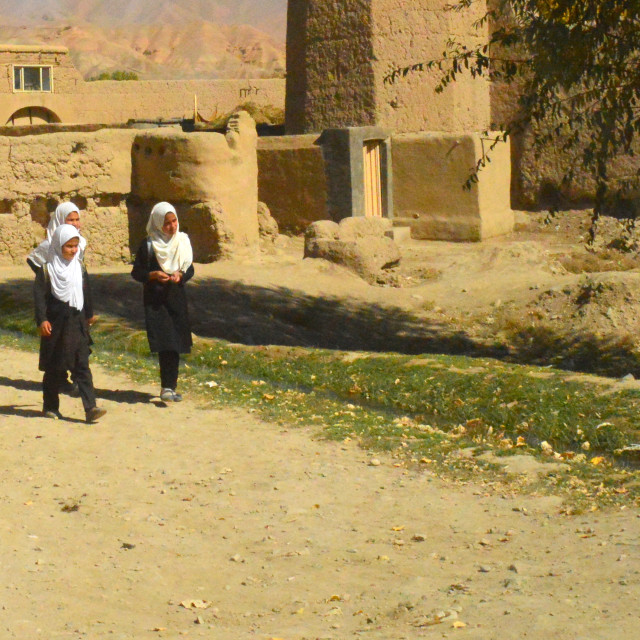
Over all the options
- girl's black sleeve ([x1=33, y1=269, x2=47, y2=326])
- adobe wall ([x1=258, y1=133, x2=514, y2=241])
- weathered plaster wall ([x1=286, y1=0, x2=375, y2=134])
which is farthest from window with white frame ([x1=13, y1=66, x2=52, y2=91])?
girl's black sleeve ([x1=33, y1=269, x2=47, y2=326])

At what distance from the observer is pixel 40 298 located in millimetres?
6762

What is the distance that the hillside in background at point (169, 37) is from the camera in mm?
70500

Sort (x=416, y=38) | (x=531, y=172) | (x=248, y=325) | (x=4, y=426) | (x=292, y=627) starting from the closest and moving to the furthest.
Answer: (x=292, y=627) < (x=4, y=426) < (x=248, y=325) < (x=416, y=38) < (x=531, y=172)

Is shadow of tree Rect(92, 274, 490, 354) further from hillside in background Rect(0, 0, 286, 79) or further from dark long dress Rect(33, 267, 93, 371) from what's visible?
hillside in background Rect(0, 0, 286, 79)

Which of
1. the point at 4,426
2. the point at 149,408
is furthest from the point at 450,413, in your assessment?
the point at 4,426

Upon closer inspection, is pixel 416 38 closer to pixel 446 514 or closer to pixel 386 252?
pixel 386 252

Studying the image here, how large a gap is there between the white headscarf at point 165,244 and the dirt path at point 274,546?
3.65ft

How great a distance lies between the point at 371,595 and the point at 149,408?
3.35 meters

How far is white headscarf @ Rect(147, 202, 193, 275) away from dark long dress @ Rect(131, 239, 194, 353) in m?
0.07

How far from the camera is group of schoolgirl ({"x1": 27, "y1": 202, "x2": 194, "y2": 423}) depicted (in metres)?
6.73

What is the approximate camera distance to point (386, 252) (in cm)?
1364

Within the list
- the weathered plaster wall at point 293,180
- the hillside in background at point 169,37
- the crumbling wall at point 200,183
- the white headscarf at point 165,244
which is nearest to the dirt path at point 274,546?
the white headscarf at point 165,244

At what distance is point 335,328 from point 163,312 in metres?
3.98

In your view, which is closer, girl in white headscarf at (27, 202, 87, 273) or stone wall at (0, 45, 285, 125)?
girl in white headscarf at (27, 202, 87, 273)
